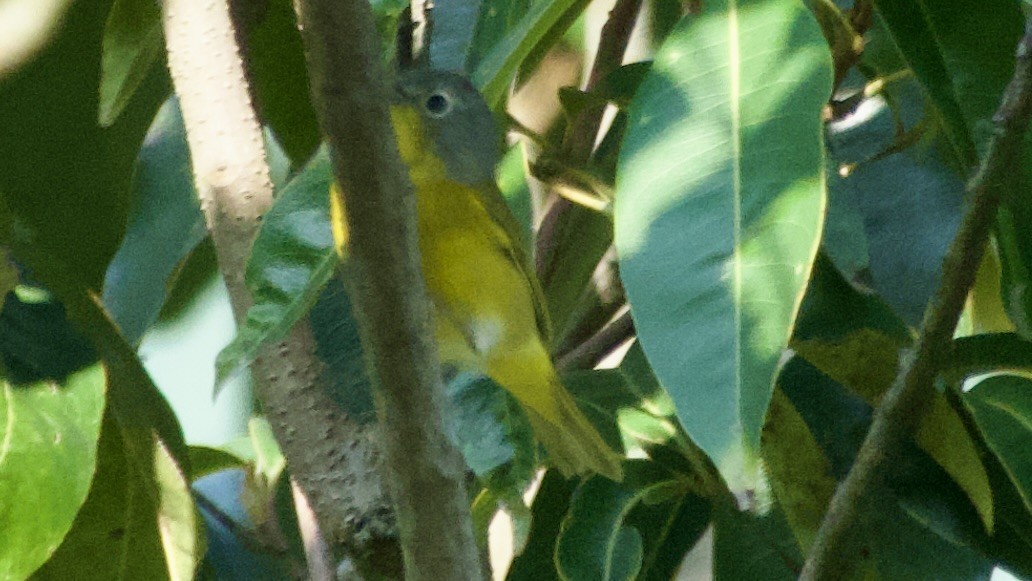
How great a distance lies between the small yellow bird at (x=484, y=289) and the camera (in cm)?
109

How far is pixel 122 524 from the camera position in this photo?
1.05 m

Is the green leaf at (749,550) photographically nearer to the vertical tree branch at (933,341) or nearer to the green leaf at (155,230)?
the vertical tree branch at (933,341)

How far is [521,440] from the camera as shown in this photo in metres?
0.95

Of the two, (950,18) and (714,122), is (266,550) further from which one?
(950,18)

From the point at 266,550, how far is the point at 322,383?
323 millimetres

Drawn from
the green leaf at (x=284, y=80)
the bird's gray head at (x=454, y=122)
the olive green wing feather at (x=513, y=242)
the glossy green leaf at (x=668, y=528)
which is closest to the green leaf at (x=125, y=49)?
the green leaf at (x=284, y=80)

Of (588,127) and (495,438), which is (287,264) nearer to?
(495,438)

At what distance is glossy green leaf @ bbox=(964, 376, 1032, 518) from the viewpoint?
37.2 inches

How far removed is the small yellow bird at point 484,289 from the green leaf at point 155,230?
27 centimetres

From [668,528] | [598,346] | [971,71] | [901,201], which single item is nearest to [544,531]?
[668,528]

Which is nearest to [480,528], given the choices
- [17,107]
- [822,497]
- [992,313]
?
[822,497]

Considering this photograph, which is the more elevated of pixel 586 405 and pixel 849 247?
pixel 849 247

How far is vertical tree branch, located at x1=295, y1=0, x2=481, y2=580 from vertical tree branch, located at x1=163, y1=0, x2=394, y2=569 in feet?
1.03

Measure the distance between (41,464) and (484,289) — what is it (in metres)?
0.40
